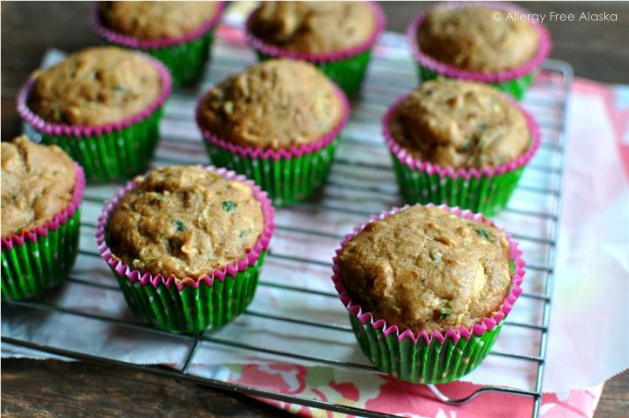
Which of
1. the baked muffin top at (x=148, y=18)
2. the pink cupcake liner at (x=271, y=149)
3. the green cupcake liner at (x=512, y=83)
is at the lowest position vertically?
the pink cupcake liner at (x=271, y=149)

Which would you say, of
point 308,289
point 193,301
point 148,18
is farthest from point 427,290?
point 148,18

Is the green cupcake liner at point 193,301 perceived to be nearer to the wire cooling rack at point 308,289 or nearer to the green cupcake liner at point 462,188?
the wire cooling rack at point 308,289

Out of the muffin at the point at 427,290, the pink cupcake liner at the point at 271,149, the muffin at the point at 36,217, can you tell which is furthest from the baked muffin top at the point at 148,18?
the muffin at the point at 427,290

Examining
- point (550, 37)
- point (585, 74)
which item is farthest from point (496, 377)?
point (550, 37)

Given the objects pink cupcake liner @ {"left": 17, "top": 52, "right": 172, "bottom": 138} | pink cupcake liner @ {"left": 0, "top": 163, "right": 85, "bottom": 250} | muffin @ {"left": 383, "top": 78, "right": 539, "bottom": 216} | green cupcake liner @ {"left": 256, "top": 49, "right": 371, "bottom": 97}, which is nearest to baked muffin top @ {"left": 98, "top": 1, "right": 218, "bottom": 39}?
green cupcake liner @ {"left": 256, "top": 49, "right": 371, "bottom": 97}

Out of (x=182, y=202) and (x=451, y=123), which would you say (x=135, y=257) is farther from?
(x=451, y=123)

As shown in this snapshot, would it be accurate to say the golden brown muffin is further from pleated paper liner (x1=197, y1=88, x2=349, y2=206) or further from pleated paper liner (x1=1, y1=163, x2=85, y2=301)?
Result: pleated paper liner (x1=197, y1=88, x2=349, y2=206)

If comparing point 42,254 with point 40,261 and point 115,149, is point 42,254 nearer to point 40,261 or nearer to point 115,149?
point 40,261
